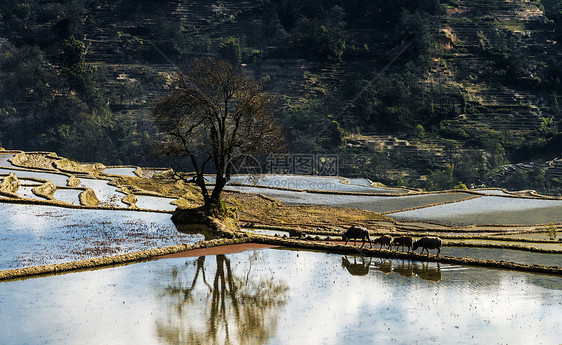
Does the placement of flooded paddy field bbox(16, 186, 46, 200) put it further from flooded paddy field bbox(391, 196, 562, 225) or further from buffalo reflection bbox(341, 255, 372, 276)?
flooded paddy field bbox(391, 196, 562, 225)

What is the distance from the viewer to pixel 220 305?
1766 centimetres

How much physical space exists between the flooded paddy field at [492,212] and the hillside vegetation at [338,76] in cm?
3121

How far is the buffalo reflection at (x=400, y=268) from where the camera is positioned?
21.6 meters

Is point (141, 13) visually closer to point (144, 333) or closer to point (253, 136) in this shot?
point (253, 136)

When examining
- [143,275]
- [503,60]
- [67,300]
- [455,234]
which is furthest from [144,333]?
[503,60]

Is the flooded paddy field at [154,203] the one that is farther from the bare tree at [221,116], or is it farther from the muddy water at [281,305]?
the muddy water at [281,305]

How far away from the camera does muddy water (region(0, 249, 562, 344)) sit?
49.7ft

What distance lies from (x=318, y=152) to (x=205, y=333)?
75646mm

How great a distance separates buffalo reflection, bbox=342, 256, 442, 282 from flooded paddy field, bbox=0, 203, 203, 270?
7.09 m

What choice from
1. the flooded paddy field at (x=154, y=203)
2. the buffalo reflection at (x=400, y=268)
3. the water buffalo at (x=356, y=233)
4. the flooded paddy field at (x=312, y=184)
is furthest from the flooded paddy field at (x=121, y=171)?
the buffalo reflection at (x=400, y=268)

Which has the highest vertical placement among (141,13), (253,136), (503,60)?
(141,13)

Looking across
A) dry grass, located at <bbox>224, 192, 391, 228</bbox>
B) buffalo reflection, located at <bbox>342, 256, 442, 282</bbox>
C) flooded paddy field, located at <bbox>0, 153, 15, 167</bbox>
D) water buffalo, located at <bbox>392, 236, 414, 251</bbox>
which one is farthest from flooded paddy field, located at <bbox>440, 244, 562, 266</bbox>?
flooded paddy field, located at <bbox>0, 153, 15, 167</bbox>

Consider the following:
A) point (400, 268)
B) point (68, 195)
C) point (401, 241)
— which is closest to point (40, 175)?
point (68, 195)

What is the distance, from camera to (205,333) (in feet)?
49.9
